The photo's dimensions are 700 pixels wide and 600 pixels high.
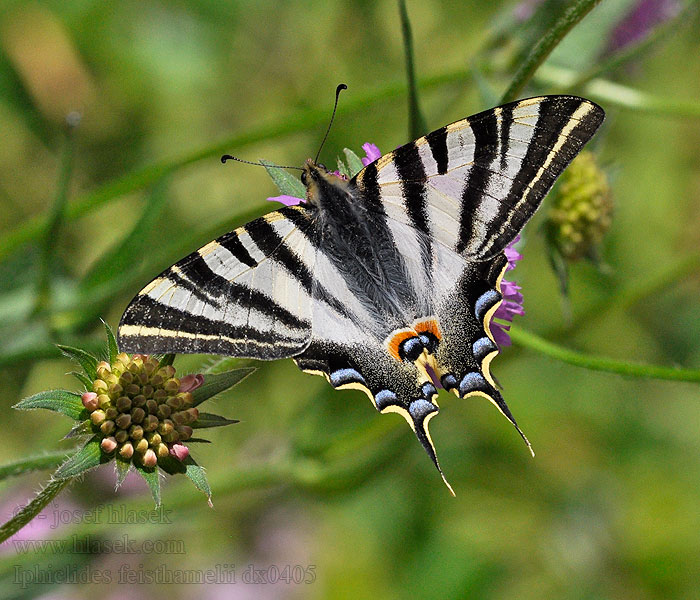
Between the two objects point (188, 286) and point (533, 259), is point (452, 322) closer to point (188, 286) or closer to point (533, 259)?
point (188, 286)

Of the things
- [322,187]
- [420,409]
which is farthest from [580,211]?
[420,409]

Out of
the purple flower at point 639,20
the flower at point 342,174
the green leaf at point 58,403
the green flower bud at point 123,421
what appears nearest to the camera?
the green leaf at point 58,403

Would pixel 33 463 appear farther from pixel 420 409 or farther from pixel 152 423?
pixel 420 409

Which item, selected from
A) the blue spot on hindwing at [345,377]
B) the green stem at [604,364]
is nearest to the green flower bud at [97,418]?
the blue spot on hindwing at [345,377]

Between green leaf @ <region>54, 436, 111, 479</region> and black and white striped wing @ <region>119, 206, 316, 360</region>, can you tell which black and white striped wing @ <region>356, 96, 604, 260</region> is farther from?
green leaf @ <region>54, 436, 111, 479</region>

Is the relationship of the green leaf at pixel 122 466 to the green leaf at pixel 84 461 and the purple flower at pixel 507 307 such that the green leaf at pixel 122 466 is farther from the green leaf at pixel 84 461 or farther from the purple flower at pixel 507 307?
the purple flower at pixel 507 307

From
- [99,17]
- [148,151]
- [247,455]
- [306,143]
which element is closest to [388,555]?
[247,455]

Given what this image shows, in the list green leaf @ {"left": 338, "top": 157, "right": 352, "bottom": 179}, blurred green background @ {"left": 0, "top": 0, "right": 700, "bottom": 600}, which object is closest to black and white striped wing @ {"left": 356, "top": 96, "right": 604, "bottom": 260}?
green leaf @ {"left": 338, "top": 157, "right": 352, "bottom": 179}
